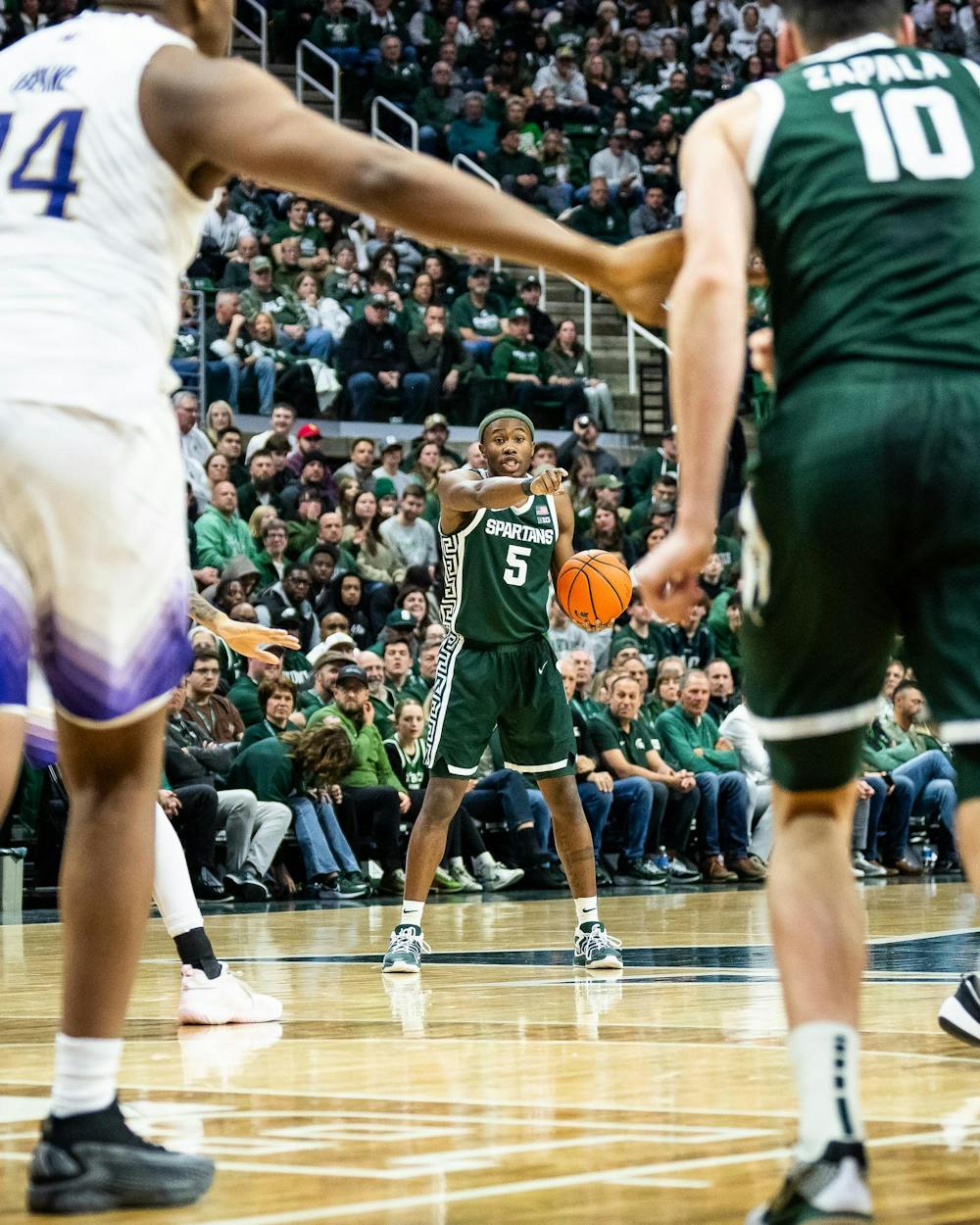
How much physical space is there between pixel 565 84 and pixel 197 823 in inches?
546

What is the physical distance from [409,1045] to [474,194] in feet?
9.06

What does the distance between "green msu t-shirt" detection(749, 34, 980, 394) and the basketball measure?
4.91 metres

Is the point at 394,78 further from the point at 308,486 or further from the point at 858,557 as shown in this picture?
the point at 858,557

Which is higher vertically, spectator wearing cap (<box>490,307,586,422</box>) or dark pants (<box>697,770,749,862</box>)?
spectator wearing cap (<box>490,307,586,422</box>)

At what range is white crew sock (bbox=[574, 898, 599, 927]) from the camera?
7719 millimetres

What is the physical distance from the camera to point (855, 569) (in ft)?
9.05

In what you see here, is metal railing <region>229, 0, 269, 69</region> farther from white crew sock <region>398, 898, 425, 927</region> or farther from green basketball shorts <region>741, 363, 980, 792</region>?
green basketball shorts <region>741, 363, 980, 792</region>

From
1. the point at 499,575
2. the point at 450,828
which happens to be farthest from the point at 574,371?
the point at 499,575

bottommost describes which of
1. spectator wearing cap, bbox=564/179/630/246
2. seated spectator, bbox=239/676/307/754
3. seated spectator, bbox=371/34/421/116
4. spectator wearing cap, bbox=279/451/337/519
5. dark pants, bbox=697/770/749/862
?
dark pants, bbox=697/770/749/862

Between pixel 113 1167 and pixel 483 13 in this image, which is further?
pixel 483 13

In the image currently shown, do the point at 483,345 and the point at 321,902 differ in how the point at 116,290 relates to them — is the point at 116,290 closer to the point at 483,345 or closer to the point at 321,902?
the point at 321,902

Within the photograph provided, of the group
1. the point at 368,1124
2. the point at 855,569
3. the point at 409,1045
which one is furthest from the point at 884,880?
the point at 855,569

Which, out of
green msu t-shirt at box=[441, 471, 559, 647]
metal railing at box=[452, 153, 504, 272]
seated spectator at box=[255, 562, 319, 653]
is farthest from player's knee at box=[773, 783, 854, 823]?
metal railing at box=[452, 153, 504, 272]

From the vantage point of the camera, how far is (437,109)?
21422mm
